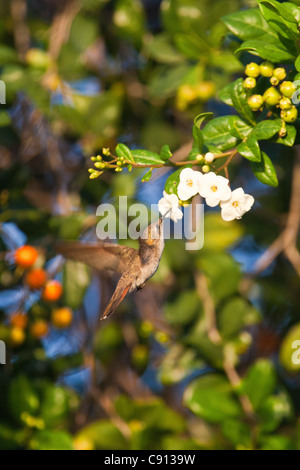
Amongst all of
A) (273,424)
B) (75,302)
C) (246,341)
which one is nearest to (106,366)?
(75,302)

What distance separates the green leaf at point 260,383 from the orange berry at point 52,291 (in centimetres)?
77

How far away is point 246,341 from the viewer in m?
1.97

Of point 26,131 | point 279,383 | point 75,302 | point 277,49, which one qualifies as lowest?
point 279,383

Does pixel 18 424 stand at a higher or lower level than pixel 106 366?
higher

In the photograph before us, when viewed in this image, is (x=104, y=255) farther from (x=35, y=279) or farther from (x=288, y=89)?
(x=35, y=279)

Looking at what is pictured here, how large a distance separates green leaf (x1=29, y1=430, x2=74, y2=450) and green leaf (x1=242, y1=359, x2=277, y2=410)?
614 mm

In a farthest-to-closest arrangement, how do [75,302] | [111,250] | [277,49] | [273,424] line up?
[75,302], [273,424], [111,250], [277,49]

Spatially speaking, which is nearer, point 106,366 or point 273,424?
point 273,424

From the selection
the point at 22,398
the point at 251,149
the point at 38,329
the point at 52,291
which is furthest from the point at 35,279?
the point at 251,149

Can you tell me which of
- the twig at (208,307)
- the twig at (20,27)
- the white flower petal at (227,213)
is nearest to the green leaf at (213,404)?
the twig at (208,307)

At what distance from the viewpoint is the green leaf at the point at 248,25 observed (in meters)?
1.10

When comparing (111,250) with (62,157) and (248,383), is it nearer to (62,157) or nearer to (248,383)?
(248,383)

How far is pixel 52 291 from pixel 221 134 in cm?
105

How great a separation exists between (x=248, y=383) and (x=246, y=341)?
1.10 feet
